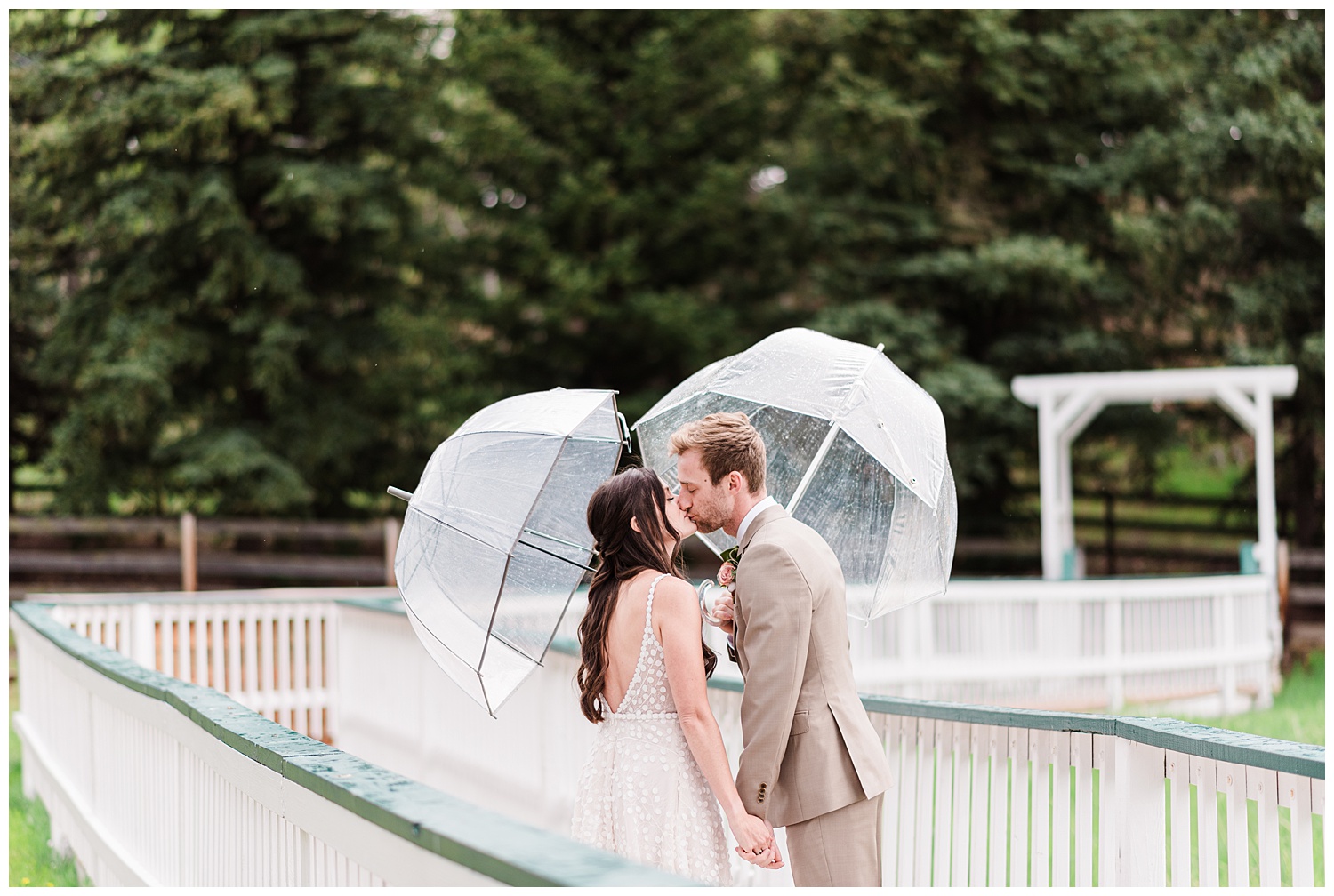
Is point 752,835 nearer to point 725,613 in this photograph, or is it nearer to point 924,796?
point 725,613

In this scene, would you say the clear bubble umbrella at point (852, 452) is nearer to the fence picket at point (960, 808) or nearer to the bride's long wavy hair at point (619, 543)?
the fence picket at point (960, 808)

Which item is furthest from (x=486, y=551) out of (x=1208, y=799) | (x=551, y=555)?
(x=1208, y=799)

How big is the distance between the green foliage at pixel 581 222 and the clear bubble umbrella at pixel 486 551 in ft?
50.2

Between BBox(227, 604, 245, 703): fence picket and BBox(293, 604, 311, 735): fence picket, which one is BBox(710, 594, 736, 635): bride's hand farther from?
BBox(293, 604, 311, 735): fence picket

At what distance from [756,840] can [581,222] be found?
686 inches

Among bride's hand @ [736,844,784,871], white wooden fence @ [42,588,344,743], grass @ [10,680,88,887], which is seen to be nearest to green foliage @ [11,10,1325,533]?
white wooden fence @ [42,588,344,743]

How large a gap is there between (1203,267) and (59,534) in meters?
18.5

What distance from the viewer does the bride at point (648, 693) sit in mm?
3348

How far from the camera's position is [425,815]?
8.20 feet

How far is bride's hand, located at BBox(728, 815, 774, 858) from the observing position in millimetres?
3199

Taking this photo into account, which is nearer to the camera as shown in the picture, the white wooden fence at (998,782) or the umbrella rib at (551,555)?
the white wooden fence at (998,782)

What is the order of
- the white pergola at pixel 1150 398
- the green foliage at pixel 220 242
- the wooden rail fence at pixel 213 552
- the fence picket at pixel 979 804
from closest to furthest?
the fence picket at pixel 979 804, the white pergola at pixel 1150 398, the green foliage at pixel 220 242, the wooden rail fence at pixel 213 552

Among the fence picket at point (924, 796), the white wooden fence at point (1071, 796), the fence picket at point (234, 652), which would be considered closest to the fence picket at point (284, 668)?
the fence picket at point (234, 652)

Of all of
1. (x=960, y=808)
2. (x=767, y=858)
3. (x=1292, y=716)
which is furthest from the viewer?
(x=1292, y=716)
